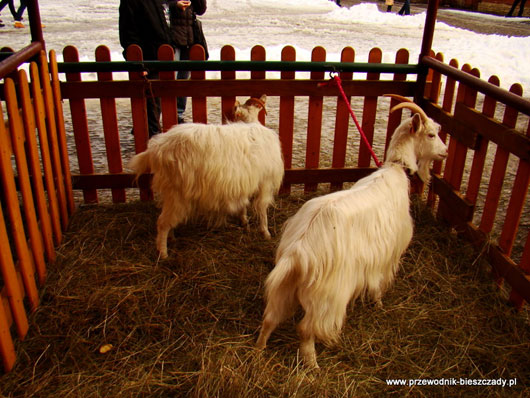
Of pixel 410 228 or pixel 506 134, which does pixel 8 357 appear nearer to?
pixel 410 228

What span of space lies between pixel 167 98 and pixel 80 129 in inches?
33.5

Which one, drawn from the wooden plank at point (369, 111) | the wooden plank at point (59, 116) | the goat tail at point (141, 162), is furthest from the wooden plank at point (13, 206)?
the wooden plank at point (369, 111)

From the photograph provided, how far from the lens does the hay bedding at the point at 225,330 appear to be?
8.70 feet

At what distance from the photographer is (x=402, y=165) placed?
10.8 ft

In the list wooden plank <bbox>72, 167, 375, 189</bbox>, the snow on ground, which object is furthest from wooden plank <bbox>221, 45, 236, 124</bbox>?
the snow on ground

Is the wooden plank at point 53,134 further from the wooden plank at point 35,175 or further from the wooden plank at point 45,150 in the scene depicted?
the wooden plank at point 35,175

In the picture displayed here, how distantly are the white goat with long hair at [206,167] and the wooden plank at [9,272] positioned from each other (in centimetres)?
108

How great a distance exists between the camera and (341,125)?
191 inches

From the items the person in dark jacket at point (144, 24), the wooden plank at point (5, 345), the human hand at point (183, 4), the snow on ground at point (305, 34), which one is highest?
the human hand at point (183, 4)

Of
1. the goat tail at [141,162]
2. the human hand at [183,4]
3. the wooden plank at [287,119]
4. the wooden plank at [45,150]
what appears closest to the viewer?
the wooden plank at [45,150]

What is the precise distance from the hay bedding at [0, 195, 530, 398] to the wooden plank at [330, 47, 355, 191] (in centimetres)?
122

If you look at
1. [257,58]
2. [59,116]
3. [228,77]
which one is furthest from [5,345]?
[257,58]

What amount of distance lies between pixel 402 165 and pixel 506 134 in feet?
2.62

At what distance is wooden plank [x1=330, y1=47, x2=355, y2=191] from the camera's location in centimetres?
465
